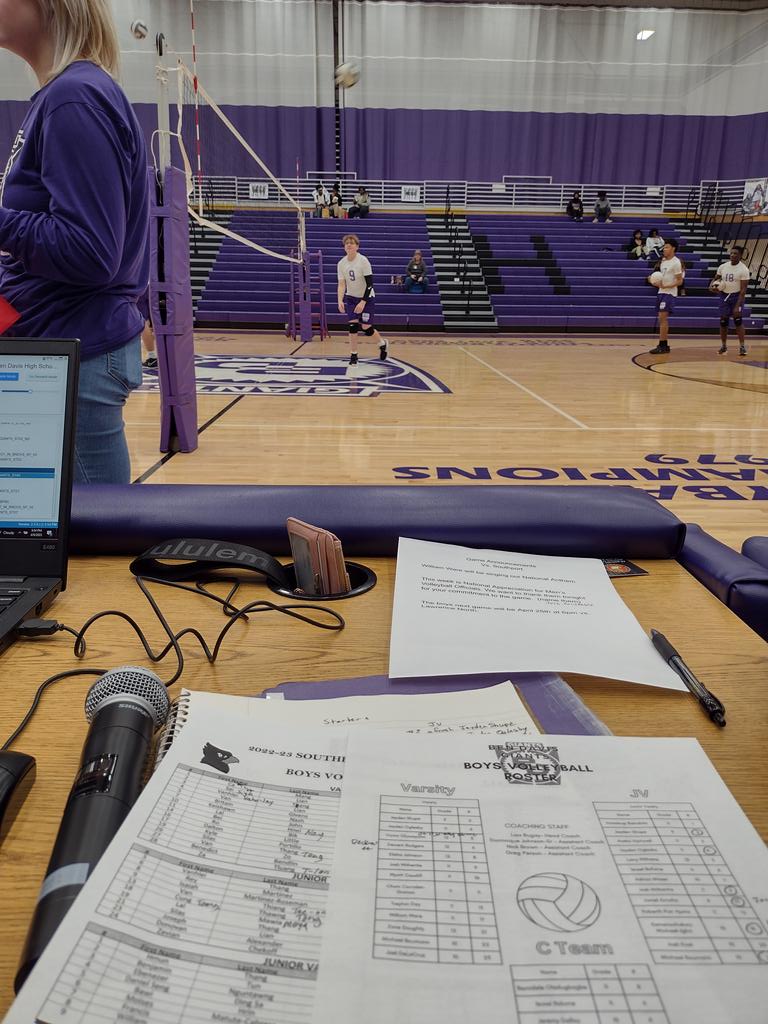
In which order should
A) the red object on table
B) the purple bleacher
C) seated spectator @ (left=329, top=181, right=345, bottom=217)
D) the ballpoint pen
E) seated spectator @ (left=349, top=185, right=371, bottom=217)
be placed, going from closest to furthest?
the ballpoint pen
the red object on table
the purple bleacher
seated spectator @ (left=349, top=185, right=371, bottom=217)
seated spectator @ (left=329, top=181, right=345, bottom=217)

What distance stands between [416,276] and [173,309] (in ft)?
30.4

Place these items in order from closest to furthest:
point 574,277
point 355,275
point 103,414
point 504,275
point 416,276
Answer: point 103,414 → point 355,275 → point 416,276 → point 574,277 → point 504,275

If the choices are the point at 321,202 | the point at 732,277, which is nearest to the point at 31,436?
the point at 732,277

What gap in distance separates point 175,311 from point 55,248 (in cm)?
255

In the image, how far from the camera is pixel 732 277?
28.9 feet

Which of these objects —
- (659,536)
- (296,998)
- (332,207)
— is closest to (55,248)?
(659,536)

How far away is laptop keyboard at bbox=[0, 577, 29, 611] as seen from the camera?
2.52 ft

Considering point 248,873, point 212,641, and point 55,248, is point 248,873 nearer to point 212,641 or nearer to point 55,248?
point 212,641

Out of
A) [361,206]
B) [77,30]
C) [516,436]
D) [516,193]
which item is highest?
[516,193]

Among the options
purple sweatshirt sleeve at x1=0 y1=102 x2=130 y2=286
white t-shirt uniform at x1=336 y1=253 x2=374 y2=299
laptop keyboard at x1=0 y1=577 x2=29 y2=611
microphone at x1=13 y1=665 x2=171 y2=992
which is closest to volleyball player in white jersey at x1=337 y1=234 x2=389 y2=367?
white t-shirt uniform at x1=336 y1=253 x2=374 y2=299

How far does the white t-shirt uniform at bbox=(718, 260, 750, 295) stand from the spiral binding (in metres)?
9.68

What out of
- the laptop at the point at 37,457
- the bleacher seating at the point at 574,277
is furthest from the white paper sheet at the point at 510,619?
the bleacher seating at the point at 574,277

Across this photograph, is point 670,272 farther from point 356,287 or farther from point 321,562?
point 321,562

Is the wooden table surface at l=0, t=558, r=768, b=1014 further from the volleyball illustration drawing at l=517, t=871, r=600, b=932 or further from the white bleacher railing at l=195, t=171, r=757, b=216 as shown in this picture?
the white bleacher railing at l=195, t=171, r=757, b=216
